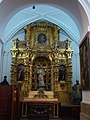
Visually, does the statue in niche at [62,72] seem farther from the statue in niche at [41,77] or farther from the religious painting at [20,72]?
the religious painting at [20,72]

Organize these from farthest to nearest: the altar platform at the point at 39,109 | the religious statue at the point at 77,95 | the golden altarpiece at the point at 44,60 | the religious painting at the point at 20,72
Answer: the religious painting at the point at 20,72 < the golden altarpiece at the point at 44,60 < the religious statue at the point at 77,95 < the altar platform at the point at 39,109

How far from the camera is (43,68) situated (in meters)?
13.0

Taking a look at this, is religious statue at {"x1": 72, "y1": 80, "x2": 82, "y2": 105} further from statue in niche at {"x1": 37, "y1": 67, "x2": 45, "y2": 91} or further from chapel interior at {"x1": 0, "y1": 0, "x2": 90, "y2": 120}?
statue in niche at {"x1": 37, "y1": 67, "x2": 45, "y2": 91}

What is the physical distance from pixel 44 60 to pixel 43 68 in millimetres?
603

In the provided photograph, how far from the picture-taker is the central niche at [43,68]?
12.7m

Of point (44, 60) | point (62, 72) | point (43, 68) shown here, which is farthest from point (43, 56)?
point (62, 72)

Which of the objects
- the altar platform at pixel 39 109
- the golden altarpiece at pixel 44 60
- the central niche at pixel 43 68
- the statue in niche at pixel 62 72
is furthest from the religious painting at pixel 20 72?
Answer: the altar platform at pixel 39 109

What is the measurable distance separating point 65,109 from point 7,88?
6016mm

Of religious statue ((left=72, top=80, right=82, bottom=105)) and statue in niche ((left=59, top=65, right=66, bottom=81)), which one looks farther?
statue in niche ((left=59, top=65, right=66, bottom=81))

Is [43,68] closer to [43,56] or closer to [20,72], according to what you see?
[43,56]

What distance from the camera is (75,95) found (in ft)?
38.2

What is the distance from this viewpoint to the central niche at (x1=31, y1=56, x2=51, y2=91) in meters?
12.7

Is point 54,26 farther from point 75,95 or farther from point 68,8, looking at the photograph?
point 68,8

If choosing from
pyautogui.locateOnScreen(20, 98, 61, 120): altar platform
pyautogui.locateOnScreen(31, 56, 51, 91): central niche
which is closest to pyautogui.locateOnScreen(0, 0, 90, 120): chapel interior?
pyautogui.locateOnScreen(31, 56, 51, 91): central niche
